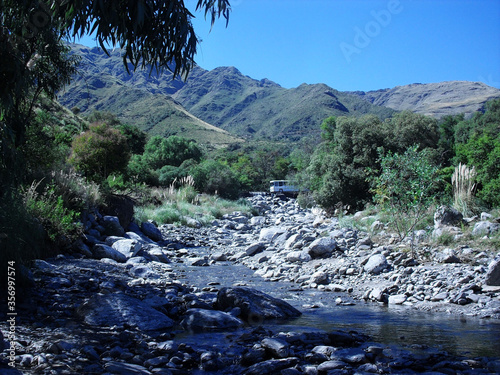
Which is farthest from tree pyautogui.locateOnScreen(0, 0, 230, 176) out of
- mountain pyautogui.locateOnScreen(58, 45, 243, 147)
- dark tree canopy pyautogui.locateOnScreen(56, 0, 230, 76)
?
mountain pyautogui.locateOnScreen(58, 45, 243, 147)

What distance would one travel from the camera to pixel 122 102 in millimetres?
80875

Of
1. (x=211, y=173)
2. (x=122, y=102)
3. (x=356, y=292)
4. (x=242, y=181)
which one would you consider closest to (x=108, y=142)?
(x=356, y=292)

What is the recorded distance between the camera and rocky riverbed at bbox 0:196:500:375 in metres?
3.52

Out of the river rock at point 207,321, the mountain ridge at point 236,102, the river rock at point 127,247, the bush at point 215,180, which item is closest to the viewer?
the river rock at point 207,321

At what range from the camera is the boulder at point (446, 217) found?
1101 centimetres

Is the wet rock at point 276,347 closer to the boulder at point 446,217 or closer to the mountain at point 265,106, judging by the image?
the boulder at point 446,217

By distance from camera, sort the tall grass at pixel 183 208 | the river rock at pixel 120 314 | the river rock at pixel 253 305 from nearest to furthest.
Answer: the river rock at pixel 120 314, the river rock at pixel 253 305, the tall grass at pixel 183 208

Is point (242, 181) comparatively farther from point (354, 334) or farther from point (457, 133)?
point (354, 334)

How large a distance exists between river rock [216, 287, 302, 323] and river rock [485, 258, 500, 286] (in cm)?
324

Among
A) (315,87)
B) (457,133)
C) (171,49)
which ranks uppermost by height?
(315,87)

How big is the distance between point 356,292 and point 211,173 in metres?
24.4

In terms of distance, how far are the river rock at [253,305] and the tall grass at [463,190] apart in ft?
30.6

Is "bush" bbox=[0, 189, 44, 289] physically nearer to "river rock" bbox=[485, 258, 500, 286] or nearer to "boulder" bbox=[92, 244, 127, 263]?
"boulder" bbox=[92, 244, 127, 263]
